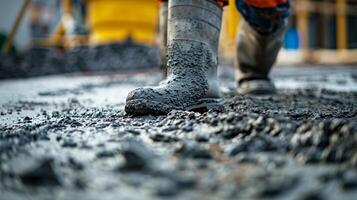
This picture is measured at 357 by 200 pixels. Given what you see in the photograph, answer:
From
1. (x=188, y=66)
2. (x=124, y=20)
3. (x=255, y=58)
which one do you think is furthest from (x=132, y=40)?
(x=188, y=66)

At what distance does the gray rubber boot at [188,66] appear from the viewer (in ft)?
4.50

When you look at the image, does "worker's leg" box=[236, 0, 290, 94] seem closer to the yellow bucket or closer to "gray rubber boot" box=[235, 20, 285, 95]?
"gray rubber boot" box=[235, 20, 285, 95]

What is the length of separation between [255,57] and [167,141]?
1.43m

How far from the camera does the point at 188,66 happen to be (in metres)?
1.47

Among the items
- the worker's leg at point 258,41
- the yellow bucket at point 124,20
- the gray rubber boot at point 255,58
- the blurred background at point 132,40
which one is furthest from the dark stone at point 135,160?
the yellow bucket at point 124,20

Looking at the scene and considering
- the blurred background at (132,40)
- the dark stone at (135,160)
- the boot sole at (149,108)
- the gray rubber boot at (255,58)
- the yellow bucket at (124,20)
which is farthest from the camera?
the yellow bucket at (124,20)

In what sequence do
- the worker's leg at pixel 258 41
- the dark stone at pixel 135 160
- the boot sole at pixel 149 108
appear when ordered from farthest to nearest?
the worker's leg at pixel 258 41, the boot sole at pixel 149 108, the dark stone at pixel 135 160

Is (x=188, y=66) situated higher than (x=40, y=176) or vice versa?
(x=188, y=66)

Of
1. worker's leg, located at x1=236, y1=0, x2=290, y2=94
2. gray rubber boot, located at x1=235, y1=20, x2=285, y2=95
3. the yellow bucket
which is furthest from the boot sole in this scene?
the yellow bucket

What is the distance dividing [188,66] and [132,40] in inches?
203

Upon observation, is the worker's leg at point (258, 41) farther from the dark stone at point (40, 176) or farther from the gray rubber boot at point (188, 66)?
the dark stone at point (40, 176)

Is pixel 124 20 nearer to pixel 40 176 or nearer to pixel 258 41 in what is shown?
pixel 258 41

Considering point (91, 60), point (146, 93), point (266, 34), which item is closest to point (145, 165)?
point (146, 93)

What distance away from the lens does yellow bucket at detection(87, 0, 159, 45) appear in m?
6.85
